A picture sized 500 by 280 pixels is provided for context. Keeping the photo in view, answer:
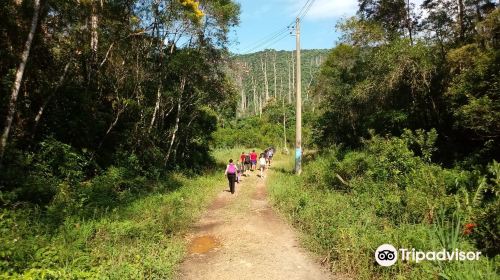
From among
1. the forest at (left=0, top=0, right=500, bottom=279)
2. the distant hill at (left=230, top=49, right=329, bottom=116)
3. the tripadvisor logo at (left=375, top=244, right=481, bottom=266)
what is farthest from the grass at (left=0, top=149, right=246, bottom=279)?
the distant hill at (left=230, top=49, right=329, bottom=116)

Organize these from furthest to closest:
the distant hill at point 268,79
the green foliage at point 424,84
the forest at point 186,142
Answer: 1. the distant hill at point 268,79
2. the green foliage at point 424,84
3. the forest at point 186,142

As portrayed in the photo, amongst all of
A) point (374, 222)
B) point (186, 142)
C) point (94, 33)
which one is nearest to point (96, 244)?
point (374, 222)

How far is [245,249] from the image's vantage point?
8469 millimetres

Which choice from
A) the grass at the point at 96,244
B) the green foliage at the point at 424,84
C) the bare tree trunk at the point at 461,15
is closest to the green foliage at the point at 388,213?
the green foliage at the point at 424,84

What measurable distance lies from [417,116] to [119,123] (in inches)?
507

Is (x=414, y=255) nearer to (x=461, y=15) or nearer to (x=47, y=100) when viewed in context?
(x=47, y=100)

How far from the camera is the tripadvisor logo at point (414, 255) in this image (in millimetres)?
6082

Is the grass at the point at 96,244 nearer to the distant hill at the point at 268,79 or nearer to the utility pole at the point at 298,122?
the utility pole at the point at 298,122

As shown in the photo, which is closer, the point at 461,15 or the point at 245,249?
the point at 245,249

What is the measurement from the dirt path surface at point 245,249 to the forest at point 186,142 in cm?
41

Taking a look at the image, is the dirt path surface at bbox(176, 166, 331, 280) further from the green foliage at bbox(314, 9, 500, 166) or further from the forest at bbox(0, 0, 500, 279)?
the green foliage at bbox(314, 9, 500, 166)

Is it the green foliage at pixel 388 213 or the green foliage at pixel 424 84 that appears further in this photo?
the green foliage at pixel 424 84

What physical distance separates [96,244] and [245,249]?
122 inches

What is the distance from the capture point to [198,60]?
18984 millimetres
